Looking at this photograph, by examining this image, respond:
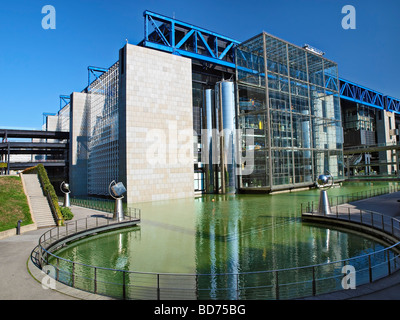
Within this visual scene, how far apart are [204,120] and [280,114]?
13529 millimetres

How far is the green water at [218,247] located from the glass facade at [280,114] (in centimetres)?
2657

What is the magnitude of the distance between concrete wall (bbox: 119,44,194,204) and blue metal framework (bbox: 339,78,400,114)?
2345 inches

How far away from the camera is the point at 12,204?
812 inches

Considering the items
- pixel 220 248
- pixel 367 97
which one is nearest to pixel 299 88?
pixel 220 248

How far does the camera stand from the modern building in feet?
126

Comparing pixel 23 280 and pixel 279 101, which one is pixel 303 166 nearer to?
pixel 279 101

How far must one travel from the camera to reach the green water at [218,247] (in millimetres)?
11539

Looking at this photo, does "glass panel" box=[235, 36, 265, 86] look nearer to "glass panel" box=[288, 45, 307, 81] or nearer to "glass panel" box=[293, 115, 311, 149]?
"glass panel" box=[288, 45, 307, 81]

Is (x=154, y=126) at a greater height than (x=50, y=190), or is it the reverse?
(x=154, y=126)

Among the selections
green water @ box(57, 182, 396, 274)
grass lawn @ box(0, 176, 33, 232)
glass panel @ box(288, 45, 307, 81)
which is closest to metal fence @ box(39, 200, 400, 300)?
green water @ box(57, 182, 396, 274)

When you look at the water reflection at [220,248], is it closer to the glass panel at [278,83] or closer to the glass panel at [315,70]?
the glass panel at [278,83]
